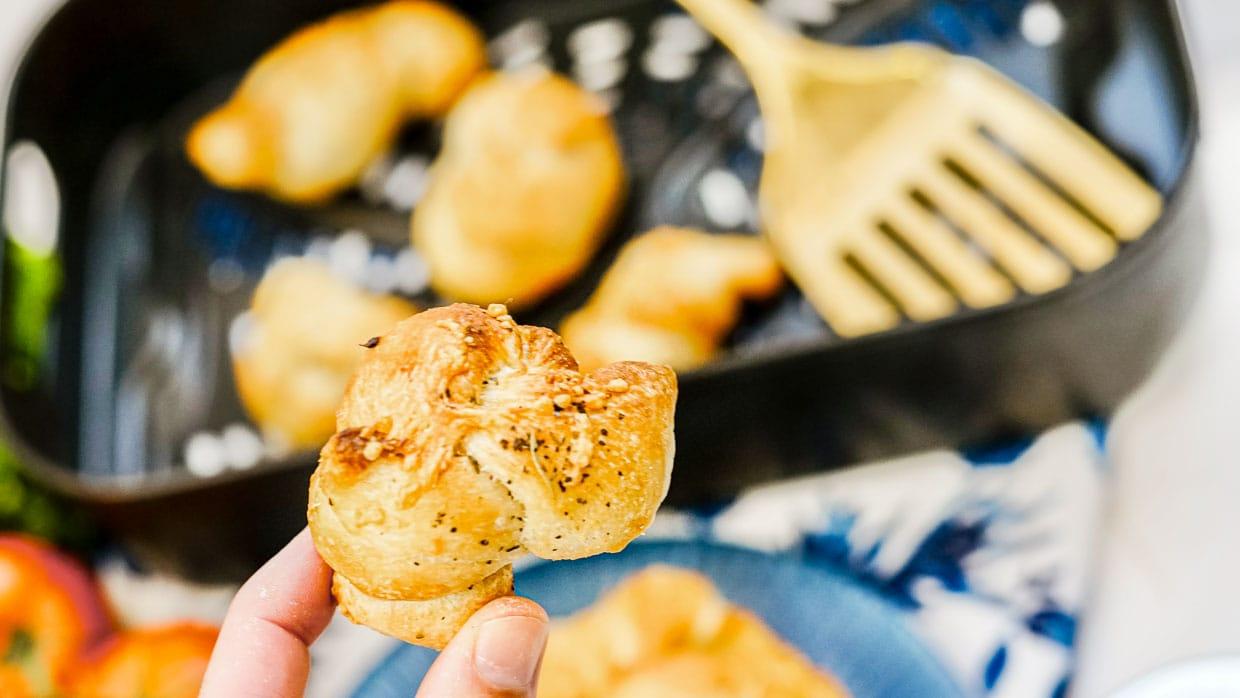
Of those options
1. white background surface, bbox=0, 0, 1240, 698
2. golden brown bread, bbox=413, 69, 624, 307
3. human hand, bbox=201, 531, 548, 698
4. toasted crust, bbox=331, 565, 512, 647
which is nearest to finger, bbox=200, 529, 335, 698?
human hand, bbox=201, 531, 548, 698

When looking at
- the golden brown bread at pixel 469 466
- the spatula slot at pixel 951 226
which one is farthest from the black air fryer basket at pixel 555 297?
the golden brown bread at pixel 469 466

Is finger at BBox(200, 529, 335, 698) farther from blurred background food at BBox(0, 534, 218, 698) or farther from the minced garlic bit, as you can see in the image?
blurred background food at BBox(0, 534, 218, 698)

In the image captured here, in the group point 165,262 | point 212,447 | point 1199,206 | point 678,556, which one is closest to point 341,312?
point 212,447

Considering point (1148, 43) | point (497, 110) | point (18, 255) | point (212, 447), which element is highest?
point (1148, 43)

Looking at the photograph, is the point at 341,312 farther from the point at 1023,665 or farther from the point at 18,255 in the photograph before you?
the point at 1023,665

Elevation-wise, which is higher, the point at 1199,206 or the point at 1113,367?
the point at 1199,206

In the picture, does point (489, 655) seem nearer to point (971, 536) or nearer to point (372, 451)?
point (372, 451)

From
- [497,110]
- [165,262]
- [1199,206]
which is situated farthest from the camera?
[165,262]
